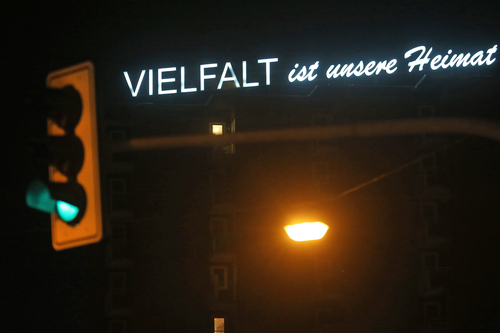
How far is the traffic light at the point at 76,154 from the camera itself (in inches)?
142

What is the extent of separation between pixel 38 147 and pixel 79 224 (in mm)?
521

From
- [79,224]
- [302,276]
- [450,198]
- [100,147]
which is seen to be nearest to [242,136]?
[100,147]

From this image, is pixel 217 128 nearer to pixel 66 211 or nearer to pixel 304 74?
pixel 304 74

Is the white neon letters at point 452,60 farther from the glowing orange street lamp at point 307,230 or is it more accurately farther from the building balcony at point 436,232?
the glowing orange street lamp at point 307,230

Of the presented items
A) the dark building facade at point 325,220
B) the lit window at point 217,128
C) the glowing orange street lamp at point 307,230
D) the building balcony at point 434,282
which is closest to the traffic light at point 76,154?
the glowing orange street lamp at point 307,230

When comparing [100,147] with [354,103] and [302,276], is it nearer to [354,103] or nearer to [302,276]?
[302,276]

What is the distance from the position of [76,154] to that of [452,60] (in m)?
30.1

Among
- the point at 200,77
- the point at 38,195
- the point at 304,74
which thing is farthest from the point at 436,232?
the point at 38,195

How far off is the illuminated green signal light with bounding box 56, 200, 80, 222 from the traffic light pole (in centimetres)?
46

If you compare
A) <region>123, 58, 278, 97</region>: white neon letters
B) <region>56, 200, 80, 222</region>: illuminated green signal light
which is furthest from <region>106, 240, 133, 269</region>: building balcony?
<region>56, 200, 80, 222</region>: illuminated green signal light

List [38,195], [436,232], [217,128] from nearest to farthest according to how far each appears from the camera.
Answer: [38,195] < [436,232] < [217,128]

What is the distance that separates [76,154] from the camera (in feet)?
12.0

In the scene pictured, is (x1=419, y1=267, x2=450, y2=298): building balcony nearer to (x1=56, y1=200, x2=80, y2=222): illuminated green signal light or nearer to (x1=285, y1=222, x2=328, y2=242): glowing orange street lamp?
(x1=285, y1=222, x2=328, y2=242): glowing orange street lamp

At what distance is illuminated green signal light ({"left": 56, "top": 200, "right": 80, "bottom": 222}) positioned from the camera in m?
3.63
